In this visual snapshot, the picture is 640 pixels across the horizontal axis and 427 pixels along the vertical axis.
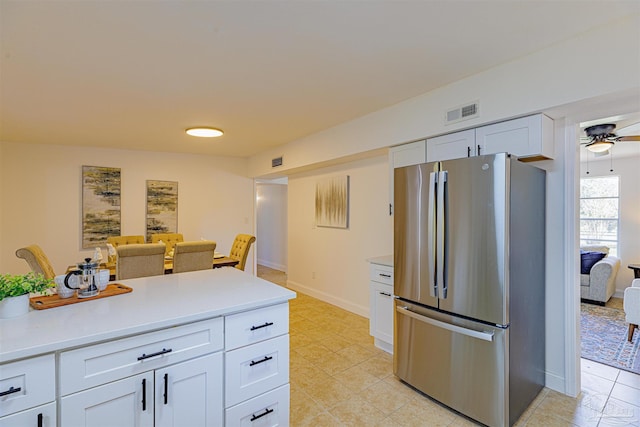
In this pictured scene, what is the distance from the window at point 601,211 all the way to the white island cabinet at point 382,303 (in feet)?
16.7

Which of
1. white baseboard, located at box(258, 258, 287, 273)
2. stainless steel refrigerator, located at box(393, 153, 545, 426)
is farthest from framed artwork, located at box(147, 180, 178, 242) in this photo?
stainless steel refrigerator, located at box(393, 153, 545, 426)

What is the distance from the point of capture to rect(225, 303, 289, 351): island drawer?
160cm

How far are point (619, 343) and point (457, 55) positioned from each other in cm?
350

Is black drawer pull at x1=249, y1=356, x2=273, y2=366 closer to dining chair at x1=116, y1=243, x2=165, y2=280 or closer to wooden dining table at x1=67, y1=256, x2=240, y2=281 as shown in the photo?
dining chair at x1=116, y1=243, x2=165, y2=280

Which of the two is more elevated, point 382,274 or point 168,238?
point 168,238

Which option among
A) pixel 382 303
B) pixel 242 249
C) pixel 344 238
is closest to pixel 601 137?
pixel 382 303

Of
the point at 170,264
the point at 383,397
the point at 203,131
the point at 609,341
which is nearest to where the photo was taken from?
the point at 383,397

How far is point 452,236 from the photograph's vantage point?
86.6 inches

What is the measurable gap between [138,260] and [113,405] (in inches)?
85.4

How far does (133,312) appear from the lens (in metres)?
1.49

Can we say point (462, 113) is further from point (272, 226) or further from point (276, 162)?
→ point (272, 226)

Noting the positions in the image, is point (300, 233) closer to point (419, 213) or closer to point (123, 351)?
point (419, 213)

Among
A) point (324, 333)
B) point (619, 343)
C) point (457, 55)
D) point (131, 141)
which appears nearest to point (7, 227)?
point (131, 141)

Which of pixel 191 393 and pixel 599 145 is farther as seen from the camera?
pixel 599 145
